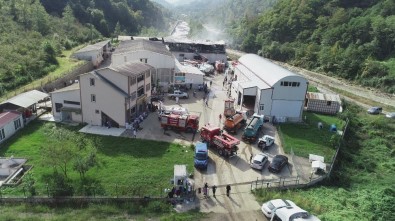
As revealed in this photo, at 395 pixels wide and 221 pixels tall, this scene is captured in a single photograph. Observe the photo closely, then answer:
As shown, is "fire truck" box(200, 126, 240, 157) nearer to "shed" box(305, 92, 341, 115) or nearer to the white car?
the white car

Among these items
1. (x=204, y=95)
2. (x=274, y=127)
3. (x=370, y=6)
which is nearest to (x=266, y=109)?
(x=274, y=127)

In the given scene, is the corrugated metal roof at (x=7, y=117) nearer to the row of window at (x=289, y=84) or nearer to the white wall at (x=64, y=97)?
the white wall at (x=64, y=97)

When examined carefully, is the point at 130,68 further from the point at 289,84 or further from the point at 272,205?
the point at 272,205

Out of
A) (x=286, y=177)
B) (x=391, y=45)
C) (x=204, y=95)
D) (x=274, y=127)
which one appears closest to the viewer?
(x=286, y=177)

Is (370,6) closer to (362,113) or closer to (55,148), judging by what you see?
(362,113)

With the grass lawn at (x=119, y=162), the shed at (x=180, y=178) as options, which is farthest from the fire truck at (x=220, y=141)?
the shed at (x=180, y=178)

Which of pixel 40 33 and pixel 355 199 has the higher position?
pixel 40 33

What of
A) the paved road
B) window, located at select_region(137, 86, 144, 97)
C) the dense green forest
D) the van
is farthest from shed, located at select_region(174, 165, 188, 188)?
the paved road

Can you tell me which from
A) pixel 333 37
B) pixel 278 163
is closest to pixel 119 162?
pixel 278 163
